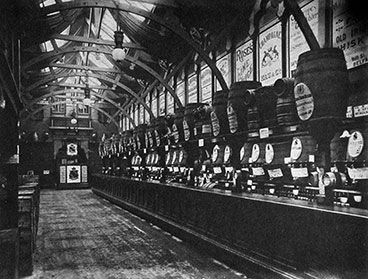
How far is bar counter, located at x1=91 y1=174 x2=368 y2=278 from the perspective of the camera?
2.61 m

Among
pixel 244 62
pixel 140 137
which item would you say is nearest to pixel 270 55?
pixel 244 62

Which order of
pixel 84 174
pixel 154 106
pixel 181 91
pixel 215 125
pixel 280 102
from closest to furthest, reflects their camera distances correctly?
pixel 280 102, pixel 215 125, pixel 181 91, pixel 154 106, pixel 84 174

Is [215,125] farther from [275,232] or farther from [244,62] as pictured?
[275,232]

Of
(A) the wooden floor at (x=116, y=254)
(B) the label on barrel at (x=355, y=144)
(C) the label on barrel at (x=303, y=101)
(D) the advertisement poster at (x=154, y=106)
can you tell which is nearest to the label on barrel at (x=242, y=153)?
(A) the wooden floor at (x=116, y=254)

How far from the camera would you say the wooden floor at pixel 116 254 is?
402 cm

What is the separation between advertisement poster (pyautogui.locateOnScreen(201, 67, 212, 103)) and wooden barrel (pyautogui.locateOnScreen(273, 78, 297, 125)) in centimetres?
420

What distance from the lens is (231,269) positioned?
13.4 feet

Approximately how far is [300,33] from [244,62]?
1757 mm

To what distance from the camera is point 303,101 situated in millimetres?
3619

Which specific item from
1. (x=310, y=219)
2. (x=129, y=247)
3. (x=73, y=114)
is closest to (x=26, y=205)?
(x=129, y=247)

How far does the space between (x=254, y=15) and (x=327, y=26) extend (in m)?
2.05

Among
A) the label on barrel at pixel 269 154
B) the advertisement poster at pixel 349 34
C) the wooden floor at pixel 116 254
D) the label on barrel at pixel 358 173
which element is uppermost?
the advertisement poster at pixel 349 34

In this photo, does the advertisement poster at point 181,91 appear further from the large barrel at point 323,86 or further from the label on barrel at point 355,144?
the label on barrel at point 355,144

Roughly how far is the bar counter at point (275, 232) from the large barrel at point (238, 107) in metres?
0.96
